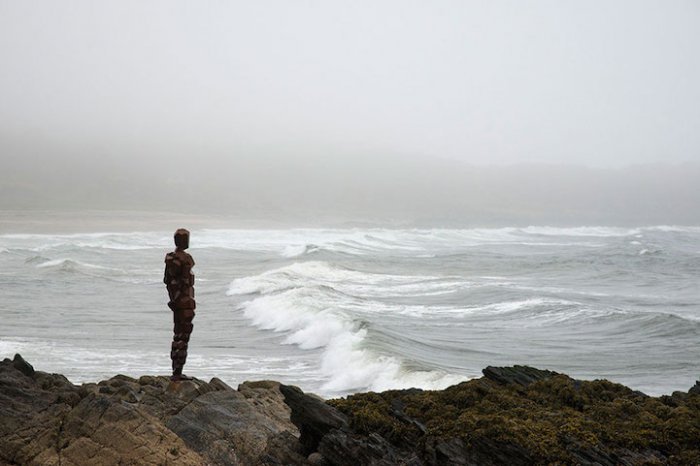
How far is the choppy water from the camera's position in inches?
806

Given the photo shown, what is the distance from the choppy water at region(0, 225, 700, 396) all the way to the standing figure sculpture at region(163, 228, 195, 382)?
321 inches

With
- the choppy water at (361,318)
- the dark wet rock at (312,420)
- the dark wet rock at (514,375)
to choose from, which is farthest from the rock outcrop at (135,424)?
the choppy water at (361,318)

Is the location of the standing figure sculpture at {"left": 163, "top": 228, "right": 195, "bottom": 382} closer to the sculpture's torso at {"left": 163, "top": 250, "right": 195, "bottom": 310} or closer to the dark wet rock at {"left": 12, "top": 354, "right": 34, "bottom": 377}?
the sculpture's torso at {"left": 163, "top": 250, "right": 195, "bottom": 310}

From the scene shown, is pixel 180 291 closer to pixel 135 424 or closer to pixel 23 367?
pixel 135 424

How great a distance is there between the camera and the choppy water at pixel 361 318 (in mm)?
20469

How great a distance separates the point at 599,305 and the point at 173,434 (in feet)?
90.1

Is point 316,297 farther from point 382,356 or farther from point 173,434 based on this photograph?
point 173,434

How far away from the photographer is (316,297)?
32.9m

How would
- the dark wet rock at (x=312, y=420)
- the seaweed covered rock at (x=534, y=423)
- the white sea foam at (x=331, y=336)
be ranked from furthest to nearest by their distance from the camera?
the white sea foam at (x=331, y=336) → the dark wet rock at (x=312, y=420) → the seaweed covered rock at (x=534, y=423)

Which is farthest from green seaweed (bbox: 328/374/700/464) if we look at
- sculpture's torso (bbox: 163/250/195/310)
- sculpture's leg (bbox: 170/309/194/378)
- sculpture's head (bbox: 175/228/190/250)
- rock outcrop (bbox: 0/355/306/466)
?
sculpture's head (bbox: 175/228/190/250)

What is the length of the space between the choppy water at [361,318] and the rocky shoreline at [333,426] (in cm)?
836

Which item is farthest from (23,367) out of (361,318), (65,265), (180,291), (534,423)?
(65,265)

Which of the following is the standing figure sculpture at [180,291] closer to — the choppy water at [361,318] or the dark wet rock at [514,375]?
the dark wet rock at [514,375]

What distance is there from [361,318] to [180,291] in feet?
58.3
